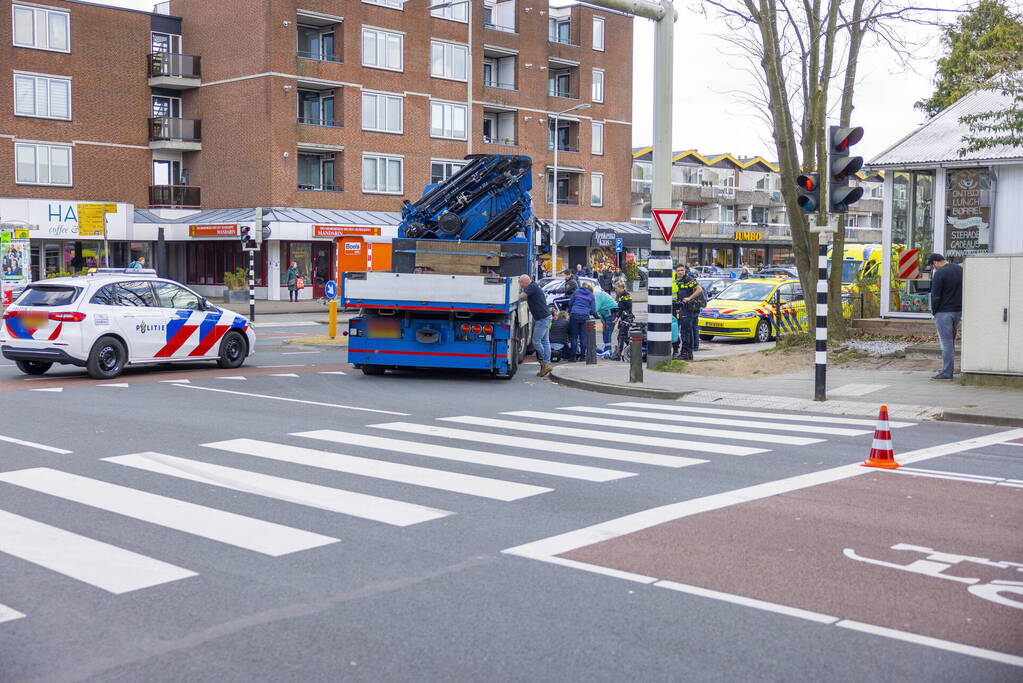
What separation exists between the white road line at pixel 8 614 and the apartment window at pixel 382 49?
46.7m

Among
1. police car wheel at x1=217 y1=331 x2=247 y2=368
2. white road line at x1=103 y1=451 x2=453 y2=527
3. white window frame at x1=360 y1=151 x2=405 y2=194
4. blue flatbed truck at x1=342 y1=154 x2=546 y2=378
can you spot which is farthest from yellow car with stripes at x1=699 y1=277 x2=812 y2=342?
white window frame at x1=360 y1=151 x2=405 y2=194

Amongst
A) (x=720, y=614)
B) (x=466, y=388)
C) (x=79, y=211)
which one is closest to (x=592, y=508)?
(x=720, y=614)

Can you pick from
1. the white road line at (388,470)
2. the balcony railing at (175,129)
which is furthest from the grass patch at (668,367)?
the balcony railing at (175,129)

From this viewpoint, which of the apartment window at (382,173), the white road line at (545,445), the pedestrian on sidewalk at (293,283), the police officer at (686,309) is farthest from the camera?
the apartment window at (382,173)

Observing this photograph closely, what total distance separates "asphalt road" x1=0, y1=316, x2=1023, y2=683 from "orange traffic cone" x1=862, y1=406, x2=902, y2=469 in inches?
15.8

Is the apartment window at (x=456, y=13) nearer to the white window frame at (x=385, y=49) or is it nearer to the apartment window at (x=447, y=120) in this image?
the white window frame at (x=385, y=49)

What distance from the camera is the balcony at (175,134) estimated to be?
50031mm

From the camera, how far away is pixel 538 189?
191 ft

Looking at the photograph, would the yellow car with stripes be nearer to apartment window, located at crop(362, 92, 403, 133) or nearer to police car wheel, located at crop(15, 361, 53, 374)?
police car wheel, located at crop(15, 361, 53, 374)

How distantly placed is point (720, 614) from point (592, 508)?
247 cm

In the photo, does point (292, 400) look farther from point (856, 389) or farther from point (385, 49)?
point (385, 49)

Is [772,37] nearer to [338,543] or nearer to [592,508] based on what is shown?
[592,508]

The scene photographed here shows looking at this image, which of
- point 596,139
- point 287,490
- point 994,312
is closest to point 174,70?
point 596,139

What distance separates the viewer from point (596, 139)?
61.2 meters
